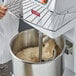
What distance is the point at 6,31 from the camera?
1395mm

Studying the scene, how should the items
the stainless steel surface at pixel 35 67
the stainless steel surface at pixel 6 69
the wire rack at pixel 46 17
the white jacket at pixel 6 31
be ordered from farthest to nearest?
the stainless steel surface at pixel 6 69 < the white jacket at pixel 6 31 < the stainless steel surface at pixel 35 67 < the wire rack at pixel 46 17

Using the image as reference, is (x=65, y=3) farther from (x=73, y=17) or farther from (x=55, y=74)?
(x=55, y=74)

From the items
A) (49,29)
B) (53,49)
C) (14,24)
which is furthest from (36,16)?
(14,24)

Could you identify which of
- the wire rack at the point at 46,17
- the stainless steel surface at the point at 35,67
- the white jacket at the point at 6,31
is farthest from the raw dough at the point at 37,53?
the wire rack at the point at 46,17

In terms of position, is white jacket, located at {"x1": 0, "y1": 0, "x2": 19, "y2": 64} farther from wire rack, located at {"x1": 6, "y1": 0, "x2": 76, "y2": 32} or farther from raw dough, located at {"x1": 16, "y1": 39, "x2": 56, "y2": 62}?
wire rack, located at {"x1": 6, "y1": 0, "x2": 76, "y2": 32}

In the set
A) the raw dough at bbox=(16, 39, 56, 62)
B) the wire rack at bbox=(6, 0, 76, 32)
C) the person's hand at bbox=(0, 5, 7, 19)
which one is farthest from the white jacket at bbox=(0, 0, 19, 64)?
the wire rack at bbox=(6, 0, 76, 32)

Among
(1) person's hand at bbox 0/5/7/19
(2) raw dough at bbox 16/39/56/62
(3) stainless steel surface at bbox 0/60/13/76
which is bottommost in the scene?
(3) stainless steel surface at bbox 0/60/13/76

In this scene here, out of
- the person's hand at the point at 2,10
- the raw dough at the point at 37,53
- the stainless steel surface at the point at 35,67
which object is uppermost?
the person's hand at the point at 2,10

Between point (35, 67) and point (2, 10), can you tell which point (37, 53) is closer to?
point (35, 67)

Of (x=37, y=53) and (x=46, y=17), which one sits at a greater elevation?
(x=46, y=17)

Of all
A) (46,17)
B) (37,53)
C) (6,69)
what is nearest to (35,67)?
(37,53)

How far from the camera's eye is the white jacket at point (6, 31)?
137 cm

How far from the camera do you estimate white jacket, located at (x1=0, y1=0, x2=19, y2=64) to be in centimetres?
137

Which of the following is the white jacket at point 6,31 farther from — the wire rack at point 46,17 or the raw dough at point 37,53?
the wire rack at point 46,17
